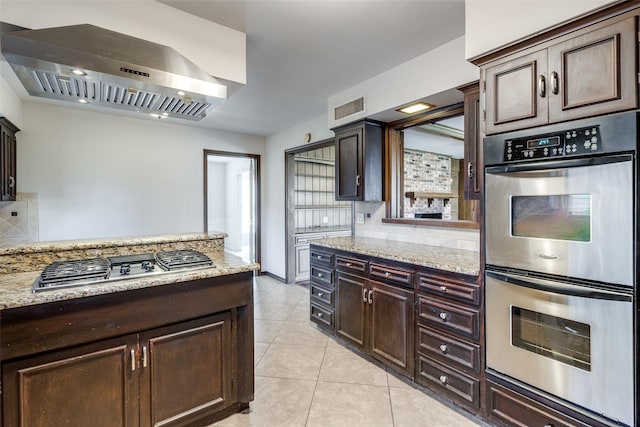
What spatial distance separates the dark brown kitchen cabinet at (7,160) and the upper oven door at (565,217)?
439 cm

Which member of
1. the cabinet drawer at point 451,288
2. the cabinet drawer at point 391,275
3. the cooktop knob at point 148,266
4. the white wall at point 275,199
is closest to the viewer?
the cooktop knob at point 148,266

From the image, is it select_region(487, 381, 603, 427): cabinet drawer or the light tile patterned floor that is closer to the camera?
select_region(487, 381, 603, 427): cabinet drawer

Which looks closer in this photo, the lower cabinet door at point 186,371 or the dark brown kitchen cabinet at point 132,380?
the dark brown kitchen cabinet at point 132,380

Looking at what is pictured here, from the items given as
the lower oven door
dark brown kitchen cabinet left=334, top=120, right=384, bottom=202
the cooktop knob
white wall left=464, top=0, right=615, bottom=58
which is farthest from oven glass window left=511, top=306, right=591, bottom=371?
the cooktop knob

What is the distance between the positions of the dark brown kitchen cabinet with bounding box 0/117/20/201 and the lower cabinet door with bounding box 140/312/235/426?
286cm

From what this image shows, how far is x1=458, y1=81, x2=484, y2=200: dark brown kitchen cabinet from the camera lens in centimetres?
215

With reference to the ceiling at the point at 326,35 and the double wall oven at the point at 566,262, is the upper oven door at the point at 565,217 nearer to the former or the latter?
the double wall oven at the point at 566,262

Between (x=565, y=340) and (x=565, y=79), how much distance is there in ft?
4.21

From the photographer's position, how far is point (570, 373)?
4.84 feet

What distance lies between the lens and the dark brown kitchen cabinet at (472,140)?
2.15 m

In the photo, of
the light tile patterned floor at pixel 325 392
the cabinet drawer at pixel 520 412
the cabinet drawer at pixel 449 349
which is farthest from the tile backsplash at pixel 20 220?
the cabinet drawer at pixel 520 412

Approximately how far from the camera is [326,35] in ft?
7.45

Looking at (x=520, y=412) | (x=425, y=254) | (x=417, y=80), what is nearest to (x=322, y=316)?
(x=425, y=254)

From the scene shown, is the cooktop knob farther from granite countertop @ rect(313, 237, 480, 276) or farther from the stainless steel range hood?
granite countertop @ rect(313, 237, 480, 276)
